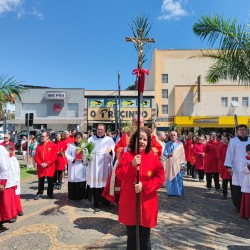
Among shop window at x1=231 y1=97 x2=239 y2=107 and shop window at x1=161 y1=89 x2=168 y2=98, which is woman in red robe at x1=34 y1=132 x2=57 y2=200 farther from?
shop window at x1=161 y1=89 x2=168 y2=98

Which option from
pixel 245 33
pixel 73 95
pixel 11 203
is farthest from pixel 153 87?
pixel 11 203

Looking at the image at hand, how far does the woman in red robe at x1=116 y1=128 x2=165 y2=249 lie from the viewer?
11.9 feet

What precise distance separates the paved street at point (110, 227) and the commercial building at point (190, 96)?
30.2m

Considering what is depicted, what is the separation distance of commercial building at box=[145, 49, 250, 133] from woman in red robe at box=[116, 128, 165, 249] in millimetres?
33677

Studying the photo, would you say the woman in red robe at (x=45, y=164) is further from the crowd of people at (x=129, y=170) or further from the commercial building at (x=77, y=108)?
the commercial building at (x=77, y=108)

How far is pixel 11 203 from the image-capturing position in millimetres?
5629

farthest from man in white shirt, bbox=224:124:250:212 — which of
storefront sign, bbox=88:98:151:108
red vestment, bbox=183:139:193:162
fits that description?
storefront sign, bbox=88:98:151:108

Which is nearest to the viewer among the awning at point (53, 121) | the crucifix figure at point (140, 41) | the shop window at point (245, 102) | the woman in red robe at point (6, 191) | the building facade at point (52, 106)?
the crucifix figure at point (140, 41)

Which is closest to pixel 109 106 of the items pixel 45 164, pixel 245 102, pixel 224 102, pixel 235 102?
pixel 224 102

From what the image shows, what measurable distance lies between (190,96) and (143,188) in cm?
3775

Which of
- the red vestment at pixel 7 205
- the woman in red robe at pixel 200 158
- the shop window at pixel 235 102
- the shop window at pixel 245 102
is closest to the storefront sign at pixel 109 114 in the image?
the shop window at pixel 235 102

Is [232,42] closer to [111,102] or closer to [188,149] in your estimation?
[188,149]

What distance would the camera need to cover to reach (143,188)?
3.59 meters

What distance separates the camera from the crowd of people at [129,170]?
367cm
